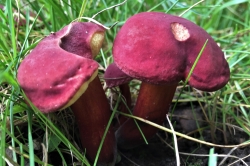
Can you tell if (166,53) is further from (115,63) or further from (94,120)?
(94,120)

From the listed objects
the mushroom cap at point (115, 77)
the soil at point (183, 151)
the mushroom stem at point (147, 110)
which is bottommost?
the soil at point (183, 151)

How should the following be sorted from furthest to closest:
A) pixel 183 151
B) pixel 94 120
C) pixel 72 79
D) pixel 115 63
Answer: pixel 183 151
pixel 94 120
pixel 115 63
pixel 72 79

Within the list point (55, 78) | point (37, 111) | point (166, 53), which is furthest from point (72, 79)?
point (166, 53)

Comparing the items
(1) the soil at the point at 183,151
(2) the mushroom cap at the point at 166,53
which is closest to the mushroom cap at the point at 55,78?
(2) the mushroom cap at the point at 166,53

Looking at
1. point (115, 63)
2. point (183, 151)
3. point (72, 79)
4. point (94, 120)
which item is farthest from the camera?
point (183, 151)

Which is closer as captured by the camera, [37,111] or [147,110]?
[37,111]

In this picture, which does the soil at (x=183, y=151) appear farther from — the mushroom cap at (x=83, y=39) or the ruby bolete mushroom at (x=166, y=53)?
the mushroom cap at (x=83, y=39)

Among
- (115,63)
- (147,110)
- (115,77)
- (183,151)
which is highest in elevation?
(115,63)

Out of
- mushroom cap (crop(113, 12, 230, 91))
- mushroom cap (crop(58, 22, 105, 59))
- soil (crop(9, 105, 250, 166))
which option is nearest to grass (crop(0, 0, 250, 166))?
soil (crop(9, 105, 250, 166))
